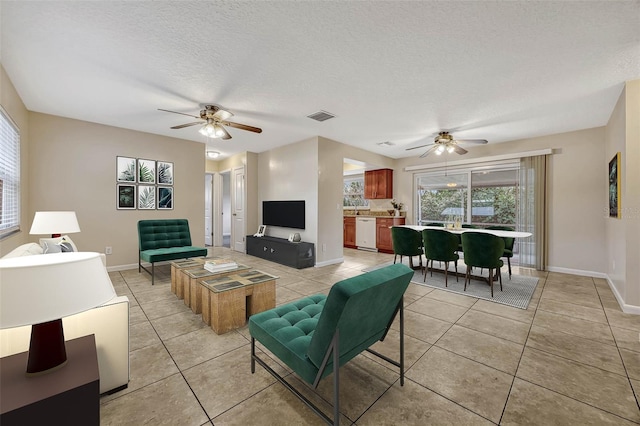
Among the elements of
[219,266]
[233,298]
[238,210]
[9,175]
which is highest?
[9,175]

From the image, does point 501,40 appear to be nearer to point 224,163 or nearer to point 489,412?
point 489,412

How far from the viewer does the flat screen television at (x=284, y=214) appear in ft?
17.7

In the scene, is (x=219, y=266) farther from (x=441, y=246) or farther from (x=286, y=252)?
(x=441, y=246)

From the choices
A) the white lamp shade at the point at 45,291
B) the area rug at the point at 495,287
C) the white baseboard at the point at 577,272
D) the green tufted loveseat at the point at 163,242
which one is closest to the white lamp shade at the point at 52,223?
the green tufted loveseat at the point at 163,242

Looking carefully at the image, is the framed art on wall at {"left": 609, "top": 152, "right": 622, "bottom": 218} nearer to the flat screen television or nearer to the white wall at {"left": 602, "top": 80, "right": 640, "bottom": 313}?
the white wall at {"left": 602, "top": 80, "right": 640, "bottom": 313}

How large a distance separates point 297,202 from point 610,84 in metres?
4.68

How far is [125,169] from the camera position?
4637 mm

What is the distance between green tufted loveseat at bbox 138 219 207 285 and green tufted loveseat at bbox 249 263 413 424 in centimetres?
291

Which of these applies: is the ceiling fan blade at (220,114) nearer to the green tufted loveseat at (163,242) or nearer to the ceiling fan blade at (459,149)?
the green tufted loveseat at (163,242)

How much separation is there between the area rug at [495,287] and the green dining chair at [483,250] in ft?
0.56

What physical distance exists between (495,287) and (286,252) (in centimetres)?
352

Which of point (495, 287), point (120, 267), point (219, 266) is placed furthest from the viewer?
point (120, 267)

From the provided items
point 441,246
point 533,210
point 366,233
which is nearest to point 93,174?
point 441,246

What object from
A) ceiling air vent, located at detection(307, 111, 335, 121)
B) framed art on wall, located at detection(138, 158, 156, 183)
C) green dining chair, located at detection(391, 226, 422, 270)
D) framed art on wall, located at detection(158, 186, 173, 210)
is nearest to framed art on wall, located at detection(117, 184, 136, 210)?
framed art on wall, located at detection(138, 158, 156, 183)
